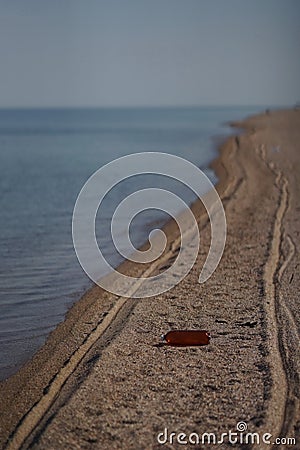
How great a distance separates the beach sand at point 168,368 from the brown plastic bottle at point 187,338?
11 cm

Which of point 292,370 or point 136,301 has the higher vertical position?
point 136,301

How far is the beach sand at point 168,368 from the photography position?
698 centimetres

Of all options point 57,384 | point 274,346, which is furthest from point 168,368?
point 274,346

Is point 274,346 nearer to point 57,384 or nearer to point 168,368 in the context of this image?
point 168,368

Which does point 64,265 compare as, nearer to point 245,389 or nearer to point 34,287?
point 34,287

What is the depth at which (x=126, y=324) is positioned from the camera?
1020 centimetres

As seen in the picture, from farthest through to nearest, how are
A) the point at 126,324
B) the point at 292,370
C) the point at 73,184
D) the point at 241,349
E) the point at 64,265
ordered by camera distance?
the point at 73,184, the point at 64,265, the point at 126,324, the point at 241,349, the point at 292,370

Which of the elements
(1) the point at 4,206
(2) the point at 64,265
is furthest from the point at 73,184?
(2) the point at 64,265

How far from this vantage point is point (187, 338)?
9.25m

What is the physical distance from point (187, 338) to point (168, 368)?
908mm

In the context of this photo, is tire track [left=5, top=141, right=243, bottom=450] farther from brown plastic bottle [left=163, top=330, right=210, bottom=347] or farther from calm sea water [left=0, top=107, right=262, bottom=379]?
brown plastic bottle [left=163, top=330, right=210, bottom=347]

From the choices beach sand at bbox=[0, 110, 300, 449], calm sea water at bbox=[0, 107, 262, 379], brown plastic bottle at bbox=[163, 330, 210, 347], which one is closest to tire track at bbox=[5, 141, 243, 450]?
beach sand at bbox=[0, 110, 300, 449]

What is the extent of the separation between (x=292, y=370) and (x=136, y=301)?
3797mm

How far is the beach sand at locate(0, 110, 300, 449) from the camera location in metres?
6.98
